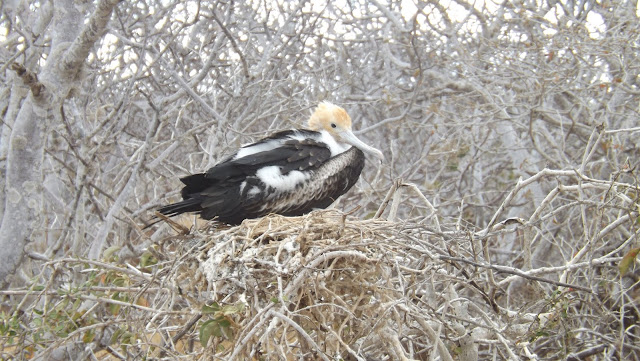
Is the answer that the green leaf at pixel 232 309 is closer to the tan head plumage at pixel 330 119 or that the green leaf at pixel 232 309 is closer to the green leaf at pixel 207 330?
the green leaf at pixel 207 330

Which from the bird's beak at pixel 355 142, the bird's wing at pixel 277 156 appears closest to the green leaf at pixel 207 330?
the bird's wing at pixel 277 156

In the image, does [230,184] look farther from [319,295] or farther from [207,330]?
Answer: [207,330]

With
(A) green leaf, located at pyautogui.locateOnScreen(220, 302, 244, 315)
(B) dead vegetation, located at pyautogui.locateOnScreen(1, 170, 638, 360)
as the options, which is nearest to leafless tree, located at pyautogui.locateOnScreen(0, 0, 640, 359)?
(B) dead vegetation, located at pyautogui.locateOnScreen(1, 170, 638, 360)

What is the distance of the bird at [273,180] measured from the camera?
126 inches

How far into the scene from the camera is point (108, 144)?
13.3 ft

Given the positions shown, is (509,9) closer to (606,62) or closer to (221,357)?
(606,62)

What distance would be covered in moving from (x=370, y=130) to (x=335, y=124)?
1065mm

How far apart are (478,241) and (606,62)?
3275mm

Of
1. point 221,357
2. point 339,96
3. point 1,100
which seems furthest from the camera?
point 339,96

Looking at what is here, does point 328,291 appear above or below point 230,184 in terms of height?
below

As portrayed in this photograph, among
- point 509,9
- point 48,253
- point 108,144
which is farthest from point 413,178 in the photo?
point 48,253

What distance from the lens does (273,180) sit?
3.35 metres

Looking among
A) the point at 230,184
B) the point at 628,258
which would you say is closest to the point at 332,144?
the point at 230,184

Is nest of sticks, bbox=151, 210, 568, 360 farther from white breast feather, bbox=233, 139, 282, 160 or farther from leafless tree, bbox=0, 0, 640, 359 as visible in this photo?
white breast feather, bbox=233, 139, 282, 160
